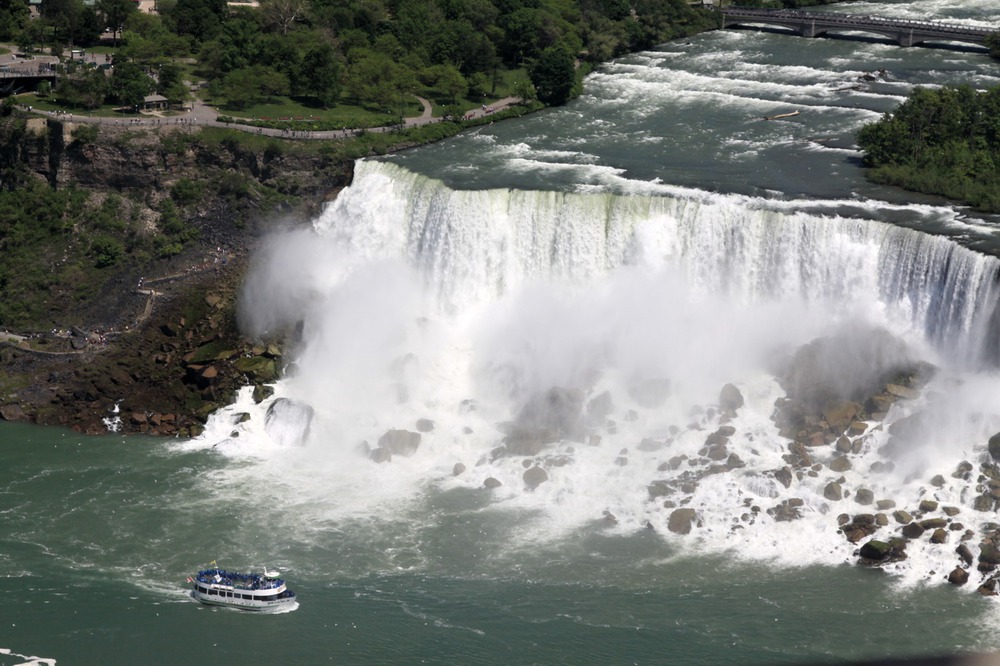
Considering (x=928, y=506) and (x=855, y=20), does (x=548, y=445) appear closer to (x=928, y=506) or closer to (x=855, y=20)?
(x=928, y=506)

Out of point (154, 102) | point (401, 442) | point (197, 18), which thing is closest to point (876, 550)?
point (401, 442)

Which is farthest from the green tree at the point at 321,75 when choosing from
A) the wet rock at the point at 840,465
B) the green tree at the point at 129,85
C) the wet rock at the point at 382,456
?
the wet rock at the point at 840,465

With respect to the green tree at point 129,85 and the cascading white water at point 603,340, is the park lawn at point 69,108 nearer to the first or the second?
the green tree at point 129,85

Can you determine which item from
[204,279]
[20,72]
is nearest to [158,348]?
[204,279]

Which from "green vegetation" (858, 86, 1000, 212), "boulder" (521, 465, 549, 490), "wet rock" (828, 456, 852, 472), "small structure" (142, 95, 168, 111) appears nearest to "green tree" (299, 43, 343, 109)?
"small structure" (142, 95, 168, 111)

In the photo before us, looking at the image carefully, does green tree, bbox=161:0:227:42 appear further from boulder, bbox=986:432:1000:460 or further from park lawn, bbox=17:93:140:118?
boulder, bbox=986:432:1000:460

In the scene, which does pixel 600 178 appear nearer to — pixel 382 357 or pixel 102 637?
pixel 382 357
